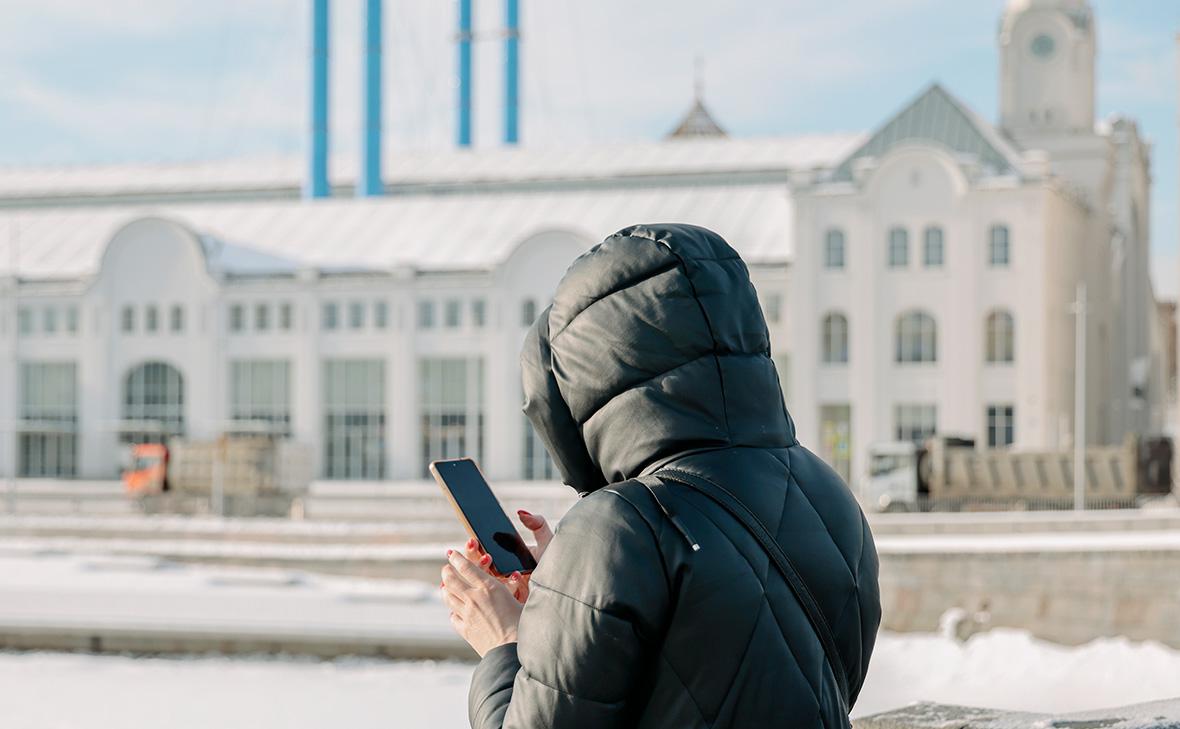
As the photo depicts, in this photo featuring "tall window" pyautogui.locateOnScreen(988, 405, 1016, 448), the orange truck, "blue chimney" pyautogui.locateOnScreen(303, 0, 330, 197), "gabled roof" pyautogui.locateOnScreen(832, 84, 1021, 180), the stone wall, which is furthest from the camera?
"blue chimney" pyautogui.locateOnScreen(303, 0, 330, 197)

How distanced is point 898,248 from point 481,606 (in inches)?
2005

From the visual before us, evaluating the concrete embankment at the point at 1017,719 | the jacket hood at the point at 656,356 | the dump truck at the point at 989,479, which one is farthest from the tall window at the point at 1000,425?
the jacket hood at the point at 656,356

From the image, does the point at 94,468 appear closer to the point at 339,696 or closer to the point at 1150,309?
the point at 339,696

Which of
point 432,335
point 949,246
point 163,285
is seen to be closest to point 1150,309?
point 949,246

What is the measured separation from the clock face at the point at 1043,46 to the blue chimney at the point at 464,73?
33.9m

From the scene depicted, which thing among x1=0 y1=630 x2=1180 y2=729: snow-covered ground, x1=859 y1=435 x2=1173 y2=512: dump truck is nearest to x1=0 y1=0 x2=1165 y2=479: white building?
x1=859 y1=435 x2=1173 y2=512: dump truck

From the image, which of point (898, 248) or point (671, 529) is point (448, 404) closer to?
point (898, 248)

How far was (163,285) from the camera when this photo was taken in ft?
193

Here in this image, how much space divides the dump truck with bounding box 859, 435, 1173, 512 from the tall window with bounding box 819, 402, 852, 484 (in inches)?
508

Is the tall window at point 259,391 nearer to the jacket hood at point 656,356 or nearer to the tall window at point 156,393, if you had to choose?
the tall window at point 156,393

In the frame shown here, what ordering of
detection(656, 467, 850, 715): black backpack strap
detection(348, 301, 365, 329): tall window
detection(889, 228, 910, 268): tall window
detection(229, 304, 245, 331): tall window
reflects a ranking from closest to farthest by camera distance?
detection(656, 467, 850, 715): black backpack strap, detection(889, 228, 910, 268): tall window, detection(348, 301, 365, 329): tall window, detection(229, 304, 245, 331): tall window

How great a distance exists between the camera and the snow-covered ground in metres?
14.8

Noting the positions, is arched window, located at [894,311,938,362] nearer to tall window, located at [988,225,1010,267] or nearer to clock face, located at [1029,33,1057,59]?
tall window, located at [988,225,1010,267]

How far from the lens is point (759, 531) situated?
2443mm
